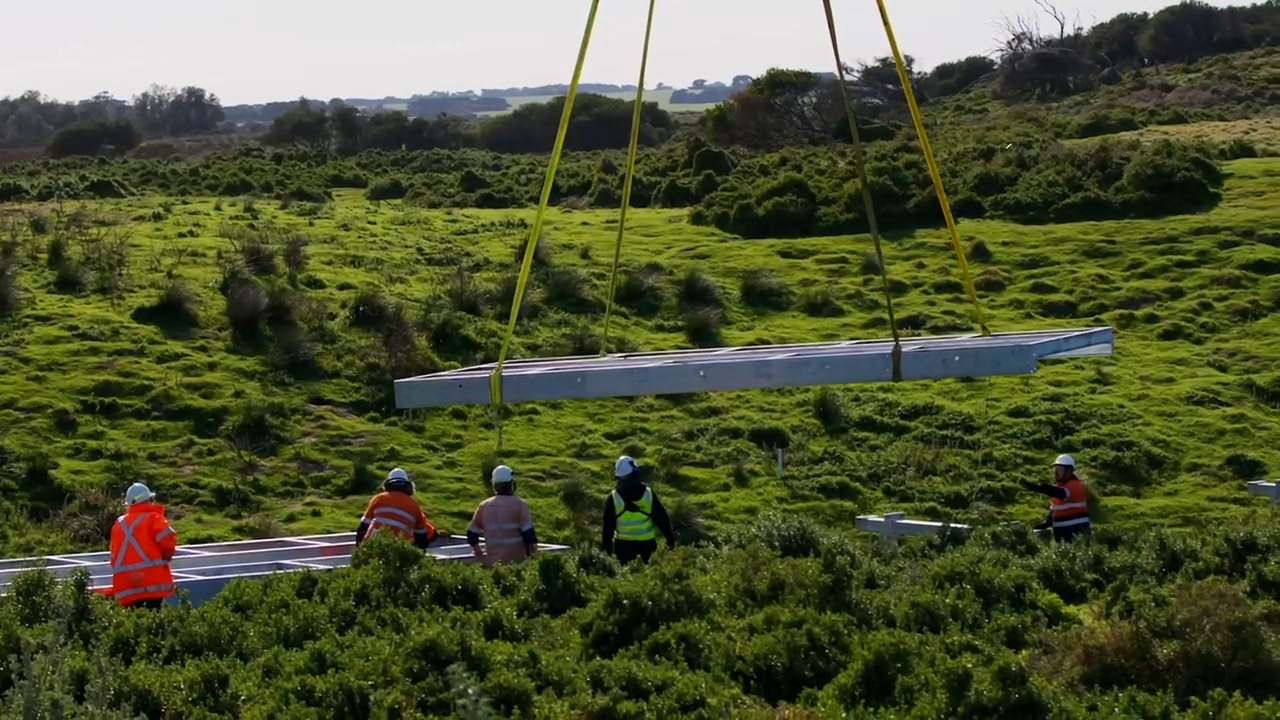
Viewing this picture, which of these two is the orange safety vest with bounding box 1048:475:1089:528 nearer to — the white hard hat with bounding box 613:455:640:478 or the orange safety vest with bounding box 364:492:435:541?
the white hard hat with bounding box 613:455:640:478

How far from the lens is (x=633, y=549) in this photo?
1489 cm

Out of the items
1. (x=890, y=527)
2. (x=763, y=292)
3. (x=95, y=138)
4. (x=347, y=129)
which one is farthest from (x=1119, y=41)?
(x=890, y=527)

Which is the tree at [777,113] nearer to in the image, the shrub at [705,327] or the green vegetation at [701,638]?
the shrub at [705,327]

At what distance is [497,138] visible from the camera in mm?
82375

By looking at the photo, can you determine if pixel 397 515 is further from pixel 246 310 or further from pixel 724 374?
pixel 246 310

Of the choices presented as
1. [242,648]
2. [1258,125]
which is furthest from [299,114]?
[242,648]

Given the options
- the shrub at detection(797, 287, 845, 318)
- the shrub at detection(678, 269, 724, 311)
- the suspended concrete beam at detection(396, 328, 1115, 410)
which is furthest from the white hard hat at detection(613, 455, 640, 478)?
the shrub at detection(797, 287, 845, 318)

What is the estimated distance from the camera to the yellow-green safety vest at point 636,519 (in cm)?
1477

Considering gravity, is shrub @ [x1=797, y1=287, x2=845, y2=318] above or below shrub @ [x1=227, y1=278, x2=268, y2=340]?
below

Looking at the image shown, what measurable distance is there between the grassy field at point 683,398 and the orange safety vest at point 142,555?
6080mm

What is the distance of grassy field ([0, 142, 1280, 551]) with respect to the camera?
71.2ft

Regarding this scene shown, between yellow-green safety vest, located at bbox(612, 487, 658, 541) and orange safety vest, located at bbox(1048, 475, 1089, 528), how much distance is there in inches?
170

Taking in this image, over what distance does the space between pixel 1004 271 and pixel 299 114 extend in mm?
56415

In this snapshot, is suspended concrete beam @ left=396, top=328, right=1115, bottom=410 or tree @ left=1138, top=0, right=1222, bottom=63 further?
tree @ left=1138, top=0, right=1222, bottom=63
